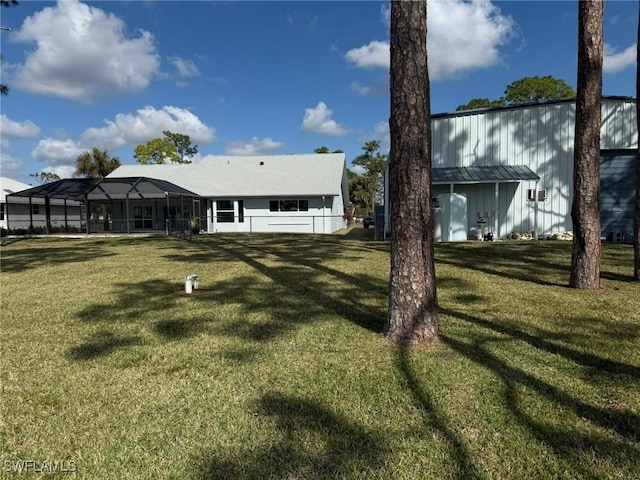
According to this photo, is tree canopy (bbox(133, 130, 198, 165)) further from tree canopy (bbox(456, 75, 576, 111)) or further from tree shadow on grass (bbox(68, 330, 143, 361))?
tree shadow on grass (bbox(68, 330, 143, 361))

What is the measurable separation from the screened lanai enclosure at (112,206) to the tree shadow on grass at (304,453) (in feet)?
64.9

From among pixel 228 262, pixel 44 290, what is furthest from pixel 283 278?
pixel 44 290

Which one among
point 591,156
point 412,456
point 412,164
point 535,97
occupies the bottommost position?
point 412,456

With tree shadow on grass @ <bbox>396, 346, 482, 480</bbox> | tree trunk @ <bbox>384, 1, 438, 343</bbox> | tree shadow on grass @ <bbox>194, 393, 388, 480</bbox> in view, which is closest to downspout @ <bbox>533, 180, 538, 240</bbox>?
tree trunk @ <bbox>384, 1, 438, 343</bbox>

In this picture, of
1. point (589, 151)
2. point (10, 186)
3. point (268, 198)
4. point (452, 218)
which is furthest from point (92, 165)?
point (589, 151)

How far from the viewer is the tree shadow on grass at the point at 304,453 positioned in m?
2.21

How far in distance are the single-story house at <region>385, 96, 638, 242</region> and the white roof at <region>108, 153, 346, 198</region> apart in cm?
1056

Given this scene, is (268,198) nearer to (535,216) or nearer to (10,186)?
(535,216)

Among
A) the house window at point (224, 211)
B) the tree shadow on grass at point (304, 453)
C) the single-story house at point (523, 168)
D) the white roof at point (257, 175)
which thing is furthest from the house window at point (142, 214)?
the tree shadow on grass at point (304, 453)

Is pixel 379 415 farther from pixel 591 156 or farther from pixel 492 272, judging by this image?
pixel 492 272

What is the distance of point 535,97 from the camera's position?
42.5 metres

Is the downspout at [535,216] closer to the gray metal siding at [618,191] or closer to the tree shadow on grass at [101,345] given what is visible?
the gray metal siding at [618,191]

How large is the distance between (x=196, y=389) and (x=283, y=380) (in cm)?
68

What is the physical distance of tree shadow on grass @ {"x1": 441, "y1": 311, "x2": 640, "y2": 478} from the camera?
2.31 m
